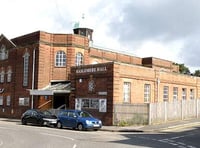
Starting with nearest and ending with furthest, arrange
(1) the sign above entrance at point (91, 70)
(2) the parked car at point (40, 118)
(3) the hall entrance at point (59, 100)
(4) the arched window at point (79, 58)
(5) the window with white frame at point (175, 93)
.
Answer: (2) the parked car at point (40, 118) < (1) the sign above entrance at point (91, 70) < (3) the hall entrance at point (59, 100) < (5) the window with white frame at point (175, 93) < (4) the arched window at point (79, 58)

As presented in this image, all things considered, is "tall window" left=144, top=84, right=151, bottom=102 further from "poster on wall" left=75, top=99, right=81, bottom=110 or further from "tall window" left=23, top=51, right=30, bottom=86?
"tall window" left=23, top=51, right=30, bottom=86

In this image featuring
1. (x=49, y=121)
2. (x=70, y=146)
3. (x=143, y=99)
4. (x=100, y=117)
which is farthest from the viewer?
(x=143, y=99)

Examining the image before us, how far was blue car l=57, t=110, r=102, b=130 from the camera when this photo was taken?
28484mm

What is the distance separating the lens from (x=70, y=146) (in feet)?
55.0

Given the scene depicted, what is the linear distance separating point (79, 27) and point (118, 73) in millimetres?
25572

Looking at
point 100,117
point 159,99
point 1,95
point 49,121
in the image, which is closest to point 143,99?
point 159,99

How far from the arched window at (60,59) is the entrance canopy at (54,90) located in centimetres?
288

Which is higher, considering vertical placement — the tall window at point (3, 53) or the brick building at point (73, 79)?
the tall window at point (3, 53)

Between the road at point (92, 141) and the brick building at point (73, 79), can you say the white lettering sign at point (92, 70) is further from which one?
the road at point (92, 141)

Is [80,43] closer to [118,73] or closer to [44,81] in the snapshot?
[44,81]

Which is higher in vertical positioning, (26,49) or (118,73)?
(26,49)

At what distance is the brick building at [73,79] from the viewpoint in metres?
35.7

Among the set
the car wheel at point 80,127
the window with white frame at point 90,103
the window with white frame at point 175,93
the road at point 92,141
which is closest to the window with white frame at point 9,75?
the window with white frame at point 90,103

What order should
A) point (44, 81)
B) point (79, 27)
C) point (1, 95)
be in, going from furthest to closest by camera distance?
point (79, 27) < point (1, 95) < point (44, 81)
